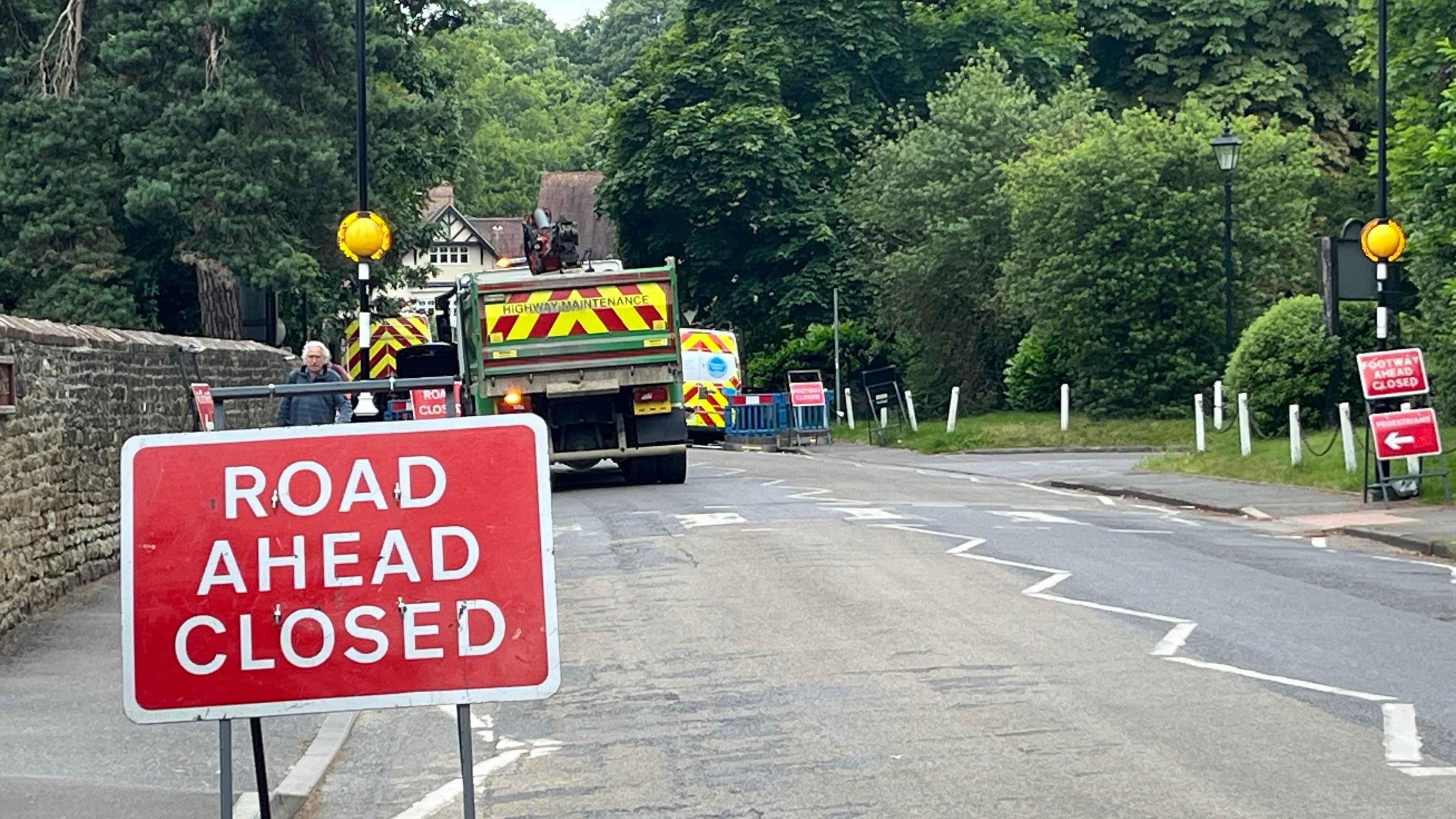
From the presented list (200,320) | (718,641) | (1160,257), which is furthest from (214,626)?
(1160,257)

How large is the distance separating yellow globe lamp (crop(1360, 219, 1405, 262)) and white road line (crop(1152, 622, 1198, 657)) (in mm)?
10464

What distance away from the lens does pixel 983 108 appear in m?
45.2

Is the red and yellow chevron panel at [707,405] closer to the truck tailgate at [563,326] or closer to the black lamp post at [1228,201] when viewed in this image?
the black lamp post at [1228,201]

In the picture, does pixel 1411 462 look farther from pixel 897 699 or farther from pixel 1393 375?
pixel 897 699

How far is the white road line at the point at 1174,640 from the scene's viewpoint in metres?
10.7

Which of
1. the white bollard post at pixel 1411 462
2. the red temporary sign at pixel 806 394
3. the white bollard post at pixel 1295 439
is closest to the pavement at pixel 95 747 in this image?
the white bollard post at pixel 1411 462

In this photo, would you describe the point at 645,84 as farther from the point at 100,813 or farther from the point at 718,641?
the point at 100,813

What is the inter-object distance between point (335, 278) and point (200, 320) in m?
2.73

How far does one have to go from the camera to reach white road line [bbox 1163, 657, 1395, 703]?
9.26 m

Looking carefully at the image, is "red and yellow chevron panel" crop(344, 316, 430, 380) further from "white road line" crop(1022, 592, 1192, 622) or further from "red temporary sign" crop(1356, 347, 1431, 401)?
"white road line" crop(1022, 592, 1192, 622)

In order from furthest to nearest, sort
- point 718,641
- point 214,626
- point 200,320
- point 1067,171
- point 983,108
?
1. point 983,108
2. point 1067,171
3. point 200,320
4. point 718,641
5. point 214,626

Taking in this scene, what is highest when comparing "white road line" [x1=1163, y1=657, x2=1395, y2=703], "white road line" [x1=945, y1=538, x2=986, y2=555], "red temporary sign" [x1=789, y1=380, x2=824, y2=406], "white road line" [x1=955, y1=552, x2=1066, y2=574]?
"red temporary sign" [x1=789, y1=380, x2=824, y2=406]

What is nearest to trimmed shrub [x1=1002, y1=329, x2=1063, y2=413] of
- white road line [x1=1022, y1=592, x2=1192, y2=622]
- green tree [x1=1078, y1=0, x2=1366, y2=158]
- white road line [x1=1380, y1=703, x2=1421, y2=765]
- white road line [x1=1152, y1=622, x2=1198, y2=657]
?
green tree [x1=1078, y1=0, x2=1366, y2=158]

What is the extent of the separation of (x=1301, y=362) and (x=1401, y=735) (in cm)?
2273
